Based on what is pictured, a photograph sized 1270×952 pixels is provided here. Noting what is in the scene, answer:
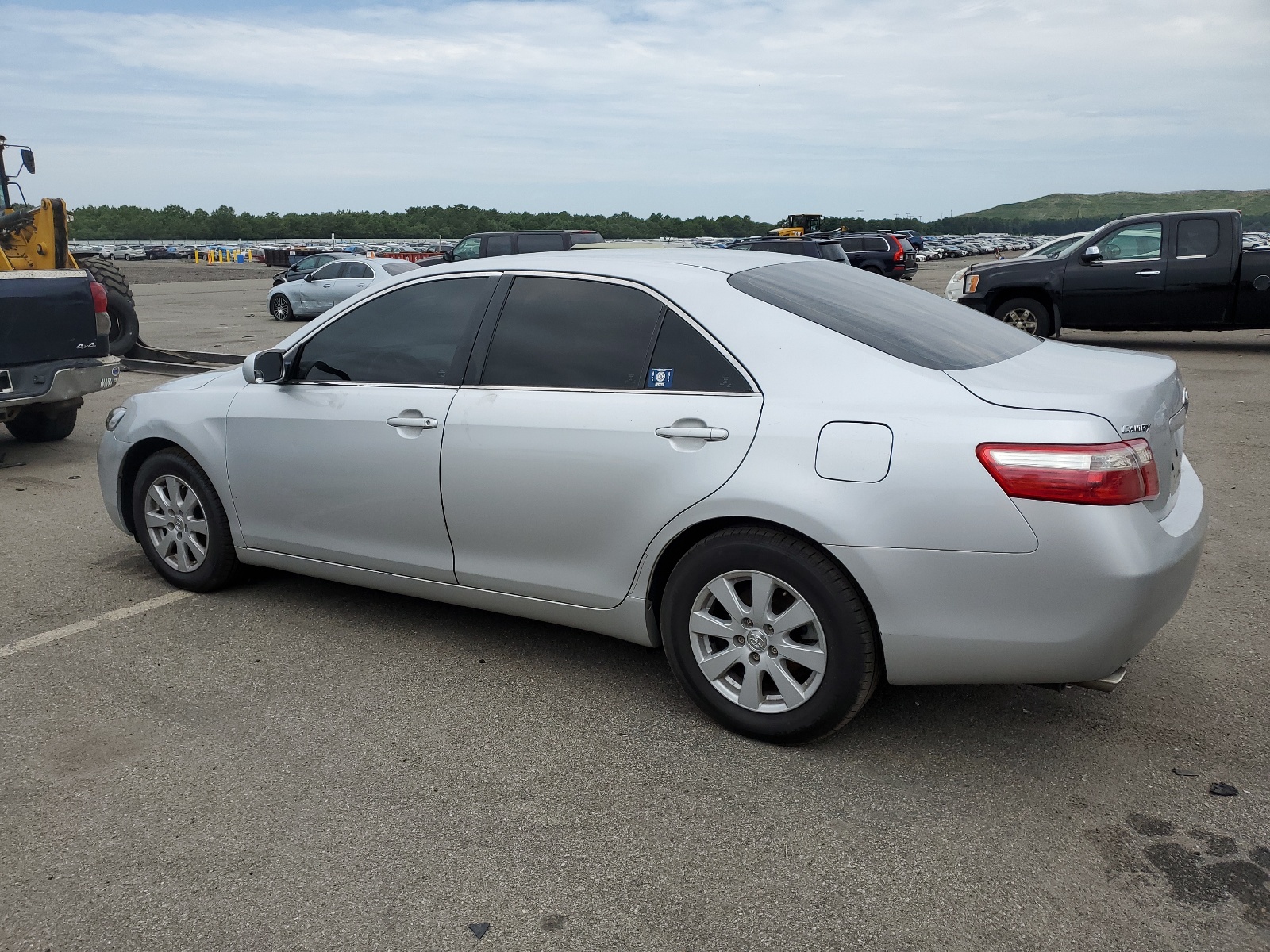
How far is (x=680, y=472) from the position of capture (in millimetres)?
3561

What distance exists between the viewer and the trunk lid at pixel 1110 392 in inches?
126

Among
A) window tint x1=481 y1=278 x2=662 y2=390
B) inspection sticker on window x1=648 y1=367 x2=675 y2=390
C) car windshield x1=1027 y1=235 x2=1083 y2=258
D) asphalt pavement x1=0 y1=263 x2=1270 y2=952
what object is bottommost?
asphalt pavement x1=0 y1=263 x2=1270 y2=952

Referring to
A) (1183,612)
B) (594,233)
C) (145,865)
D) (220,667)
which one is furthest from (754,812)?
(594,233)

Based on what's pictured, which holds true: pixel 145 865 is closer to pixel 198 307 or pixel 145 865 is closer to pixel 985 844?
pixel 985 844

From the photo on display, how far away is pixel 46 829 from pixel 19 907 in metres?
0.39

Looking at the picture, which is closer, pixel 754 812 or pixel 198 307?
pixel 754 812

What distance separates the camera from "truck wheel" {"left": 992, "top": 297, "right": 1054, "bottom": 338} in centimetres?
1469

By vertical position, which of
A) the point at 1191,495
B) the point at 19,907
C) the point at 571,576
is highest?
the point at 1191,495

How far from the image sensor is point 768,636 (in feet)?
11.3

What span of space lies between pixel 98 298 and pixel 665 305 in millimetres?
6687

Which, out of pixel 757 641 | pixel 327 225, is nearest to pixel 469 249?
pixel 757 641

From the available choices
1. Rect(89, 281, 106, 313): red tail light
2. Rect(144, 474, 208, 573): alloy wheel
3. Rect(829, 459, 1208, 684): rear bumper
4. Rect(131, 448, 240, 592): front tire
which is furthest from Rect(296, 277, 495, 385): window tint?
Rect(89, 281, 106, 313): red tail light

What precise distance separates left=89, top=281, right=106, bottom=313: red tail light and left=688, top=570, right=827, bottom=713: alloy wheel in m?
7.00

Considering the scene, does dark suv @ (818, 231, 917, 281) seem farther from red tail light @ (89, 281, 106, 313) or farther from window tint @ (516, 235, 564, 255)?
red tail light @ (89, 281, 106, 313)
